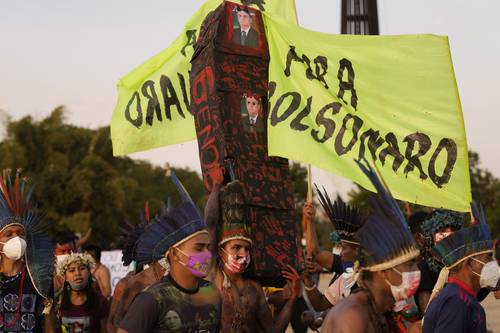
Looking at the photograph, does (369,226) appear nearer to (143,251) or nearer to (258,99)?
(143,251)

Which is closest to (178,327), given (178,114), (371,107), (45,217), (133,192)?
(45,217)

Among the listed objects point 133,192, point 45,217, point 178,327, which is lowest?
point 178,327

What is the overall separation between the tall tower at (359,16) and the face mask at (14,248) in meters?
36.6

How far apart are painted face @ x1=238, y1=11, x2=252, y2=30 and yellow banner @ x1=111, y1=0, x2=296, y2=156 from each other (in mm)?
1401

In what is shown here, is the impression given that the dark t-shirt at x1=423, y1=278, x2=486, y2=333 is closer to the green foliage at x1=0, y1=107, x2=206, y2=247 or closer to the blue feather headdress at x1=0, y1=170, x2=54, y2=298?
the blue feather headdress at x1=0, y1=170, x2=54, y2=298

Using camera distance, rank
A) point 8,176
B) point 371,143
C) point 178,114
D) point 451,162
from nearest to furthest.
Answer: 1. point 8,176
2. point 451,162
3. point 371,143
4. point 178,114

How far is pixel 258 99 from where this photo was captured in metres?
9.62

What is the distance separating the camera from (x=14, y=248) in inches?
299

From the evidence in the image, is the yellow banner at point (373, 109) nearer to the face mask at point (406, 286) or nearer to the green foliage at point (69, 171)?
the face mask at point (406, 286)

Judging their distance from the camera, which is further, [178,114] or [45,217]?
[178,114]

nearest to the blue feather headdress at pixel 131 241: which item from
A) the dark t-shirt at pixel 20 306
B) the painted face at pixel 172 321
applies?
the dark t-shirt at pixel 20 306

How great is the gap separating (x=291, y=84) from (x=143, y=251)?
460cm

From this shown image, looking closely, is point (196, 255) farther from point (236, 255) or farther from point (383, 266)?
point (236, 255)

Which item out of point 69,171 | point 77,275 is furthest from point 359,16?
point 77,275
